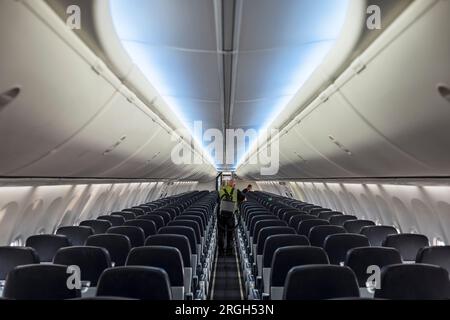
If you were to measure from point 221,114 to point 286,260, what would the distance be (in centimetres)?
582

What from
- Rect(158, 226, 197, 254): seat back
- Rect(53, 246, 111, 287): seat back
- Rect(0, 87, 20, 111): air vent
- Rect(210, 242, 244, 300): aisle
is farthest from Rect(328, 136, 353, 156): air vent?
Rect(0, 87, 20, 111): air vent

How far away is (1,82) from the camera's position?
3.72 metres

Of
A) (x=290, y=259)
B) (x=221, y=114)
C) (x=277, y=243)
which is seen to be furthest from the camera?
(x=221, y=114)

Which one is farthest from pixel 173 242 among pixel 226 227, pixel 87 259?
pixel 226 227

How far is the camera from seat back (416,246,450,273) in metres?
5.35

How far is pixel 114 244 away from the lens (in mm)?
6520

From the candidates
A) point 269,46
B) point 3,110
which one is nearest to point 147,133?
point 269,46

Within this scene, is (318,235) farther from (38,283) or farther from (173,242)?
(38,283)

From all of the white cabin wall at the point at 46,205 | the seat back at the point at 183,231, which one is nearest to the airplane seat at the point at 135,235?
the seat back at the point at 183,231

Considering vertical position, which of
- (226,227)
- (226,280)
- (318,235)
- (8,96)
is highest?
(8,96)

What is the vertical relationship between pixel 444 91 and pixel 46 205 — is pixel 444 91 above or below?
above

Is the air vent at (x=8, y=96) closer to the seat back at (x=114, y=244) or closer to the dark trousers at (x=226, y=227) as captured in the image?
the seat back at (x=114, y=244)
